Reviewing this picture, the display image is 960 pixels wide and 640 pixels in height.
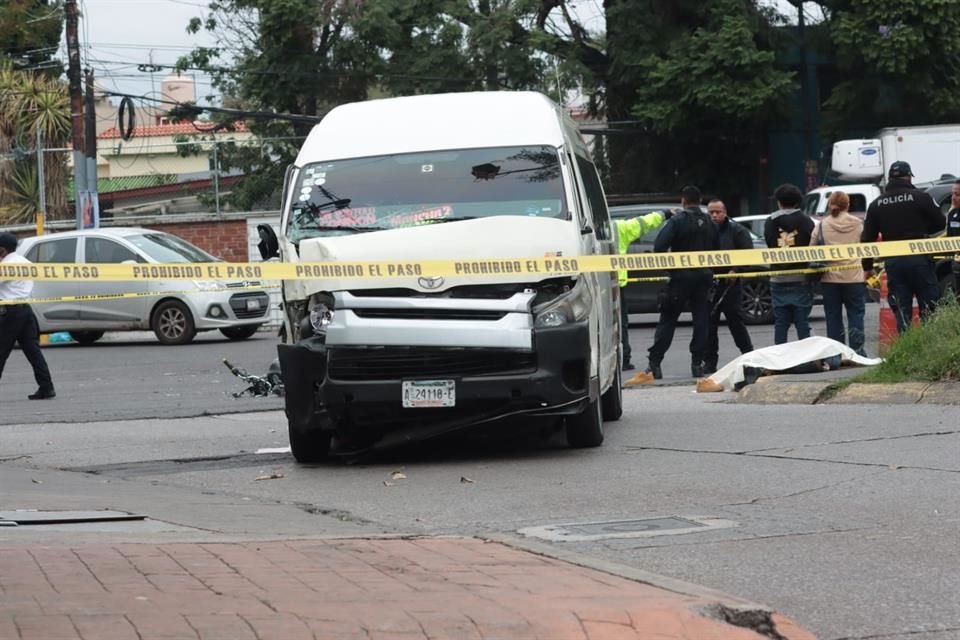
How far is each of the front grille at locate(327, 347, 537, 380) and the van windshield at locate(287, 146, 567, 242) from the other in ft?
3.07

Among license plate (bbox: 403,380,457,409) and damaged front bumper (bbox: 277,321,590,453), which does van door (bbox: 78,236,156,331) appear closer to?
damaged front bumper (bbox: 277,321,590,453)

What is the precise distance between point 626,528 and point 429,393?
2.48 metres

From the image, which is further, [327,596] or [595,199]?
[595,199]

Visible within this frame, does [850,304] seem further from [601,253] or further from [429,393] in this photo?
[429,393]

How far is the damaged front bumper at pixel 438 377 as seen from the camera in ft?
31.1

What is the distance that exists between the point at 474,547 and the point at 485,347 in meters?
2.72

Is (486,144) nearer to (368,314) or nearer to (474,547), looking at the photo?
(368,314)

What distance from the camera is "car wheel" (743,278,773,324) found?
22.2m

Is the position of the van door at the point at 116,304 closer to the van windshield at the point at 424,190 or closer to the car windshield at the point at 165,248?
the car windshield at the point at 165,248

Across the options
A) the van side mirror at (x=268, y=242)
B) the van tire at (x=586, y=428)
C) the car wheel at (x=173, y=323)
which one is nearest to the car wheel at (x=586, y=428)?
the van tire at (x=586, y=428)

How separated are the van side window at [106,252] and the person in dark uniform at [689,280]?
11.5 meters

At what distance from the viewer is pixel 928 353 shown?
12.3 metres

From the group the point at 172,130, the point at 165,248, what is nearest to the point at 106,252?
the point at 165,248

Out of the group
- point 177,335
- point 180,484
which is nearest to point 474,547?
point 180,484
